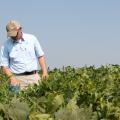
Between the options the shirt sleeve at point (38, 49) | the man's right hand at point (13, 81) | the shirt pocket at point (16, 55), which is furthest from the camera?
the shirt pocket at point (16, 55)

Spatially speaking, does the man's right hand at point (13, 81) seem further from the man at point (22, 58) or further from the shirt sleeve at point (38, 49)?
A: the shirt sleeve at point (38, 49)

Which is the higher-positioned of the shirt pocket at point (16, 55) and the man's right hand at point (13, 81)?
the shirt pocket at point (16, 55)

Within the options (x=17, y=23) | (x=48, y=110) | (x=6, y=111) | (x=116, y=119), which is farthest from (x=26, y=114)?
(x=17, y=23)

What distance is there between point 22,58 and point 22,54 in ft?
0.21

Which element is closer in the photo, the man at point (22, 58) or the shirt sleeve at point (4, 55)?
the man at point (22, 58)

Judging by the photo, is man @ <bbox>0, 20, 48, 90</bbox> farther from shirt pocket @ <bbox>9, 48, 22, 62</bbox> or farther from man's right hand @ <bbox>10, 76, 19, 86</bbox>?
man's right hand @ <bbox>10, 76, 19, 86</bbox>

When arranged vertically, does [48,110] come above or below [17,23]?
below

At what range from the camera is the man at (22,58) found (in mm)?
8086

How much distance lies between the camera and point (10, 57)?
27.1ft

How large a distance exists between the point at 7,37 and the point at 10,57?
336mm

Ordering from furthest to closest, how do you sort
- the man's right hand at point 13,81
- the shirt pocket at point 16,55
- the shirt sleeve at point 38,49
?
1. the shirt pocket at point 16,55
2. the shirt sleeve at point 38,49
3. the man's right hand at point 13,81

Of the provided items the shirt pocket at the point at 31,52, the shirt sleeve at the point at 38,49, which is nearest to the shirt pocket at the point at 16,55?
the shirt pocket at the point at 31,52

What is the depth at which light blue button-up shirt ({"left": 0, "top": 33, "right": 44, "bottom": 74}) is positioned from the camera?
8.10 m

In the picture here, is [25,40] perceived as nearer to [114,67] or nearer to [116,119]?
[116,119]
